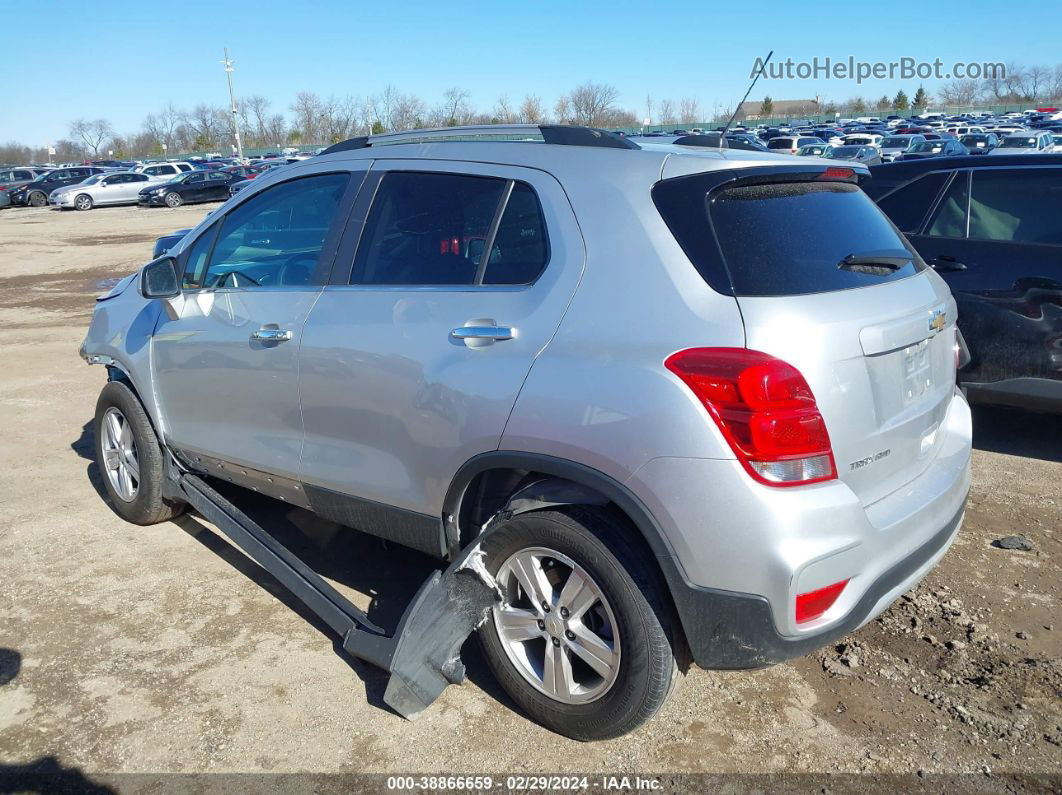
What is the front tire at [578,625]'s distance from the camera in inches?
109

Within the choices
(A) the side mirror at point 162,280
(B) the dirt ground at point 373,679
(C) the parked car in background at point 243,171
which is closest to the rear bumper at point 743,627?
(B) the dirt ground at point 373,679

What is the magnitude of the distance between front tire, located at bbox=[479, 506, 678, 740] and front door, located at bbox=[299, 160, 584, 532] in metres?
0.36

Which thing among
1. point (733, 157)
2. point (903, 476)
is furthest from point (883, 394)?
point (733, 157)

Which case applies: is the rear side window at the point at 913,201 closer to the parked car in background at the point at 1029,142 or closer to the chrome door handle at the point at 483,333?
the chrome door handle at the point at 483,333

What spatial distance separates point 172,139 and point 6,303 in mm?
107575

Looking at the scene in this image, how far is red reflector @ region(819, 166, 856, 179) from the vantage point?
3.16 meters

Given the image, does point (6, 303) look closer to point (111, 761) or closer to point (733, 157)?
point (111, 761)

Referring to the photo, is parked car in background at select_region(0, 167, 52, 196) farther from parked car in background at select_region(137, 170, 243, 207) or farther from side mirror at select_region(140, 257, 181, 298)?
side mirror at select_region(140, 257, 181, 298)

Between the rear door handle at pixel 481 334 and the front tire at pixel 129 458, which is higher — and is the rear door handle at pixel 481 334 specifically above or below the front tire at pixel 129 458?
above

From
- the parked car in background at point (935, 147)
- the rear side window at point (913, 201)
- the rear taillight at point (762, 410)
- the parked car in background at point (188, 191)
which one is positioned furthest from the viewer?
the parked car in background at point (188, 191)

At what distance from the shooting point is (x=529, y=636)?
3.11 m

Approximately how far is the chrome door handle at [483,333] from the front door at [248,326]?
0.85 m

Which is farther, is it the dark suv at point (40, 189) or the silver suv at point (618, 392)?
the dark suv at point (40, 189)

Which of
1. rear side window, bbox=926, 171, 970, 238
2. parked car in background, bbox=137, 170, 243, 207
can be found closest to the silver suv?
rear side window, bbox=926, 171, 970, 238
